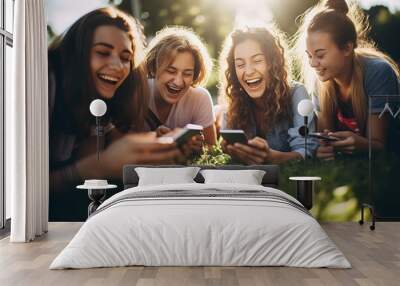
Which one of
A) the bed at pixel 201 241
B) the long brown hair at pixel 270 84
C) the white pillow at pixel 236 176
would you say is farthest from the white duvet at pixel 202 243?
the long brown hair at pixel 270 84

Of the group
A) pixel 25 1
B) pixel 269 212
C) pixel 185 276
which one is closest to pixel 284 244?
pixel 269 212

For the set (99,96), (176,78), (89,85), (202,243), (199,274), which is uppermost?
(176,78)

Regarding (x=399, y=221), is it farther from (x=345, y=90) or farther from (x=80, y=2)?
(x=80, y=2)

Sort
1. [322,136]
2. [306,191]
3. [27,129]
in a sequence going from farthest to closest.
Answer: [322,136] < [306,191] < [27,129]

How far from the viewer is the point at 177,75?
8.10m

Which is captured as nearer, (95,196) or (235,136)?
(95,196)

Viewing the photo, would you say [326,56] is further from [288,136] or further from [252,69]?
[288,136]

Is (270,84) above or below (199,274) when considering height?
above

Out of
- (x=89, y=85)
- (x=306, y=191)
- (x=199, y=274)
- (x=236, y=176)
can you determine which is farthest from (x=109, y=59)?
(x=199, y=274)

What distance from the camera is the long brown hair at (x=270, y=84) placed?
809cm

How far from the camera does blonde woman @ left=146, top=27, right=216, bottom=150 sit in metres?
8.09

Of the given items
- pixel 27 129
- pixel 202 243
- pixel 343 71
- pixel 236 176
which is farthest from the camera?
pixel 343 71

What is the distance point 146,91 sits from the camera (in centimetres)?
809

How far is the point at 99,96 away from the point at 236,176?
227 cm
